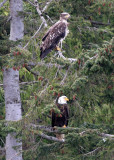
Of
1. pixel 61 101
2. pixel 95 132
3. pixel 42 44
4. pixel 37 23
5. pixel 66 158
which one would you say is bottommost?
pixel 66 158

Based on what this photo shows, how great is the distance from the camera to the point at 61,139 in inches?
295

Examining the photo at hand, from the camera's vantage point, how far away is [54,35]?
745 centimetres

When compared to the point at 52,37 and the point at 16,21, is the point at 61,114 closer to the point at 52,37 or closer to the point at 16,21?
the point at 52,37

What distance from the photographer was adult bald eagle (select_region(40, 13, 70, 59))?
7.21 metres

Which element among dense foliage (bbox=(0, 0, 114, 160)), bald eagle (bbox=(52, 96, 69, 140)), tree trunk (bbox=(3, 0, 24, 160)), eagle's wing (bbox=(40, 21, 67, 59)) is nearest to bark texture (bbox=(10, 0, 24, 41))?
tree trunk (bbox=(3, 0, 24, 160))

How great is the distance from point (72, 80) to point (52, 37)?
2374 mm

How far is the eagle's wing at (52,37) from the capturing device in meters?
7.21

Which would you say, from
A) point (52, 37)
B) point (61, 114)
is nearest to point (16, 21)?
point (52, 37)

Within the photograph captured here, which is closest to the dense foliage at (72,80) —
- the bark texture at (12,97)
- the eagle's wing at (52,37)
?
the eagle's wing at (52,37)

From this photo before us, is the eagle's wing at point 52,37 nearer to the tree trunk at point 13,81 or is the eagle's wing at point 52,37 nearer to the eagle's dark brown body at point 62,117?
the tree trunk at point 13,81

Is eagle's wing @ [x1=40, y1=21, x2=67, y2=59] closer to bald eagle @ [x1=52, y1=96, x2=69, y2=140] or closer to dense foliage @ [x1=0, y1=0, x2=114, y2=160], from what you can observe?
dense foliage @ [x1=0, y1=0, x2=114, y2=160]

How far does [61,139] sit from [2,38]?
2416mm

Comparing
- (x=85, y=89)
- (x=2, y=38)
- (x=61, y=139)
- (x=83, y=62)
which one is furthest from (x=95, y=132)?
(x=2, y=38)

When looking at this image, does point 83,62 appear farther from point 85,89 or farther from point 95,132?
point 95,132
